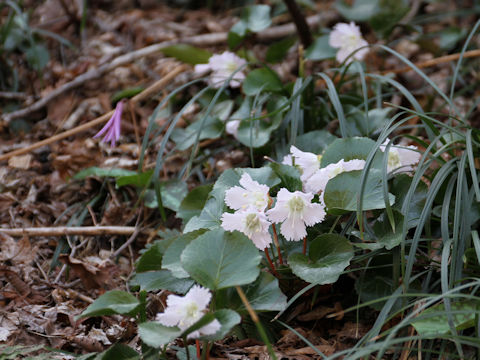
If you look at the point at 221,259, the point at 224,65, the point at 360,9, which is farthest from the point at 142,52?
the point at 221,259

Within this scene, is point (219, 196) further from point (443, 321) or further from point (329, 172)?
point (443, 321)

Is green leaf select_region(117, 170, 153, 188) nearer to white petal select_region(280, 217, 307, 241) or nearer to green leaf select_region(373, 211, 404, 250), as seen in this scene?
white petal select_region(280, 217, 307, 241)

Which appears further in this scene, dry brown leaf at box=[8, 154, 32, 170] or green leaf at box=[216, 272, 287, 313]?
dry brown leaf at box=[8, 154, 32, 170]

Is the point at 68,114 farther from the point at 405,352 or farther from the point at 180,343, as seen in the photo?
the point at 405,352

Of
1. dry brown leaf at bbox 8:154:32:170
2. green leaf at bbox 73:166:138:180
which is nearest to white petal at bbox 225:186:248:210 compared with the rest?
green leaf at bbox 73:166:138:180

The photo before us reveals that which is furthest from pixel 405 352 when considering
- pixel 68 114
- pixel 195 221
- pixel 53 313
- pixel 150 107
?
pixel 68 114

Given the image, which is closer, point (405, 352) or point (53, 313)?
point (405, 352)
